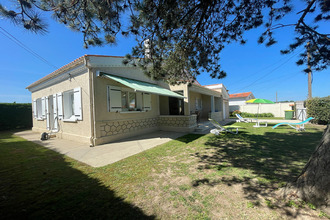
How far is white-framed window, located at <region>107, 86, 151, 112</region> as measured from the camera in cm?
1026

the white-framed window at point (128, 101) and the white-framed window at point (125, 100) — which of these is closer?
the white-framed window at point (125, 100)

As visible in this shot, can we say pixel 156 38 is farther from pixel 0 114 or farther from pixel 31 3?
pixel 0 114

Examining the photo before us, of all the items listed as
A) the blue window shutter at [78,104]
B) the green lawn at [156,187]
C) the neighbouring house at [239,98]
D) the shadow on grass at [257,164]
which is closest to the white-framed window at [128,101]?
the blue window shutter at [78,104]

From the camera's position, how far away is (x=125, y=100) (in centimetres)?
1190

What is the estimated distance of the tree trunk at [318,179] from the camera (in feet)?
8.96

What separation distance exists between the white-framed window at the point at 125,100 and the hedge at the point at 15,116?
68.0 ft

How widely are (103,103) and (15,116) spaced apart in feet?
68.1

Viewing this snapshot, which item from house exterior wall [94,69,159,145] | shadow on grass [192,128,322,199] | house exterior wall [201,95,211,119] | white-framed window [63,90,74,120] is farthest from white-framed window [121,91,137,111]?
house exterior wall [201,95,211,119]

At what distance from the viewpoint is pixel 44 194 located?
12.8ft

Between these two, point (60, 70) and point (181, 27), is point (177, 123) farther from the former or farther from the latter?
point (60, 70)

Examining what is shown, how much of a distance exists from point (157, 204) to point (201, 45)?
8.29 m

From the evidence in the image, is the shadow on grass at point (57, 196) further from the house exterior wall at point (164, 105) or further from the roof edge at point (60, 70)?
the house exterior wall at point (164, 105)

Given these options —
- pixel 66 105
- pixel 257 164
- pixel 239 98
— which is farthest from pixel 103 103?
pixel 239 98

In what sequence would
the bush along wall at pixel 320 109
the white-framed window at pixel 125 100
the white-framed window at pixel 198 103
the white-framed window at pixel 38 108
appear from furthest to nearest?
the white-framed window at pixel 198 103
the white-framed window at pixel 38 108
the bush along wall at pixel 320 109
the white-framed window at pixel 125 100
